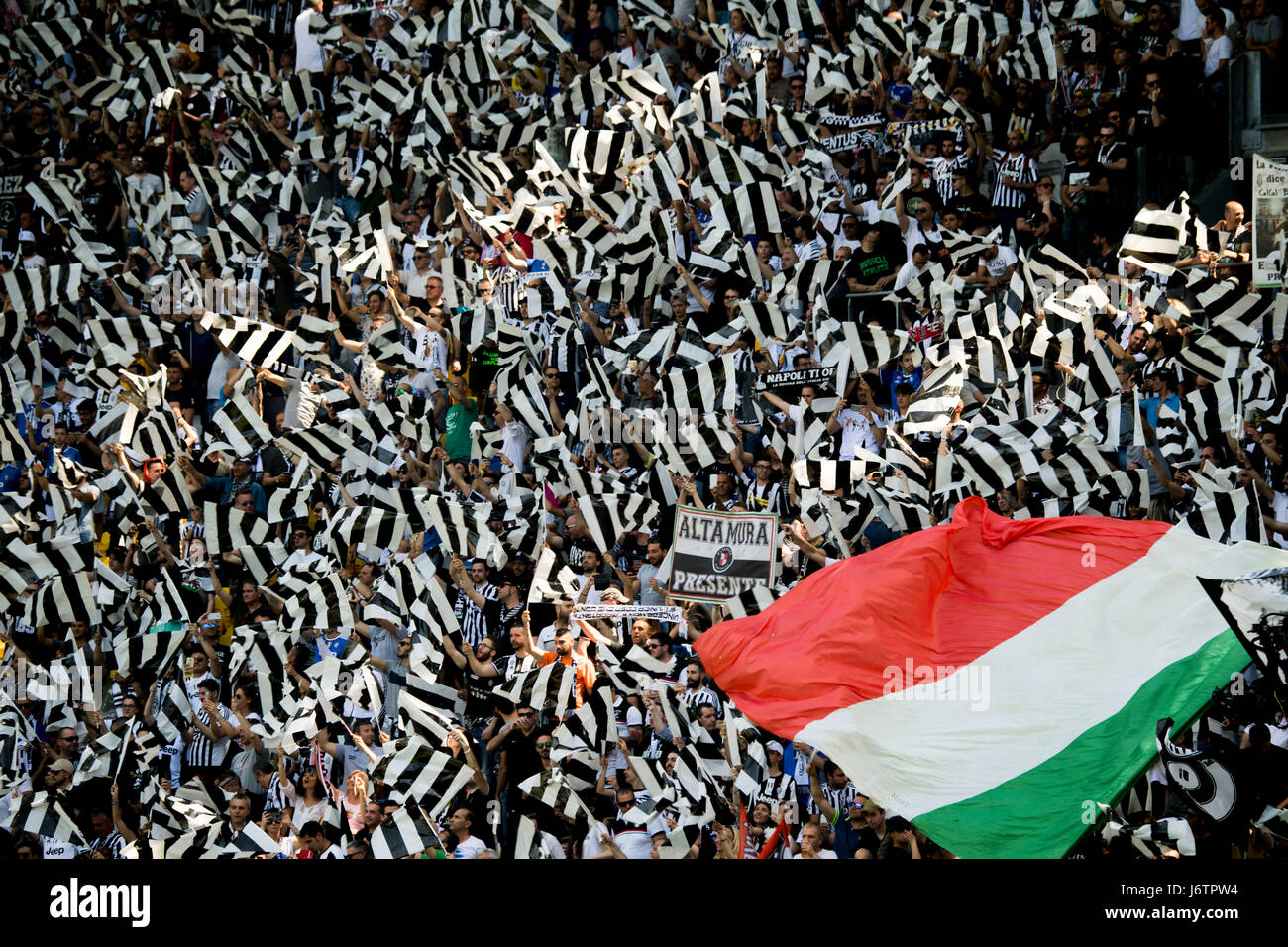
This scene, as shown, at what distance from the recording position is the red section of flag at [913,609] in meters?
11.0

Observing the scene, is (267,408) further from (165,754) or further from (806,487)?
(806,487)

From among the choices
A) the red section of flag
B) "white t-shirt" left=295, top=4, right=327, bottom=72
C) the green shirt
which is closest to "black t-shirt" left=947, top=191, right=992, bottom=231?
the red section of flag

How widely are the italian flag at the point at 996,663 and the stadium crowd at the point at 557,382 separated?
53cm

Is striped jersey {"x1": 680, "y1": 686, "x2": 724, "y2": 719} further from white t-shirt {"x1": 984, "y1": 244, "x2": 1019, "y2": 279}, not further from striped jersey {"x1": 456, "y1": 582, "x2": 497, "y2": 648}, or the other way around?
white t-shirt {"x1": 984, "y1": 244, "x2": 1019, "y2": 279}

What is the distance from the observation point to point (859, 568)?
38.1 ft

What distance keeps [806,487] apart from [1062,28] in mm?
5270

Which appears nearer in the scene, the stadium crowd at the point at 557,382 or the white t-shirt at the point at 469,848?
the white t-shirt at the point at 469,848

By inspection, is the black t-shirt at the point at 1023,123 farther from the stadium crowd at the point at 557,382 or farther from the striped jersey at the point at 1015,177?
the striped jersey at the point at 1015,177

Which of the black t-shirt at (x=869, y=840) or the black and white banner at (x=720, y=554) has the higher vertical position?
the black and white banner at (x=720, y=554)

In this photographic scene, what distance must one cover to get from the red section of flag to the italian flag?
0.04 ft

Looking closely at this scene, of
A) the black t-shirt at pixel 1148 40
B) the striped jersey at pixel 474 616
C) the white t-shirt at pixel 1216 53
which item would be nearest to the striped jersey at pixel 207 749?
the striped jersey at pixel 474 616

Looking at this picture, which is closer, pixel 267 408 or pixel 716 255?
pixel 716 255

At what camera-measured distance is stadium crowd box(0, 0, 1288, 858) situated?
1248 centimetres
